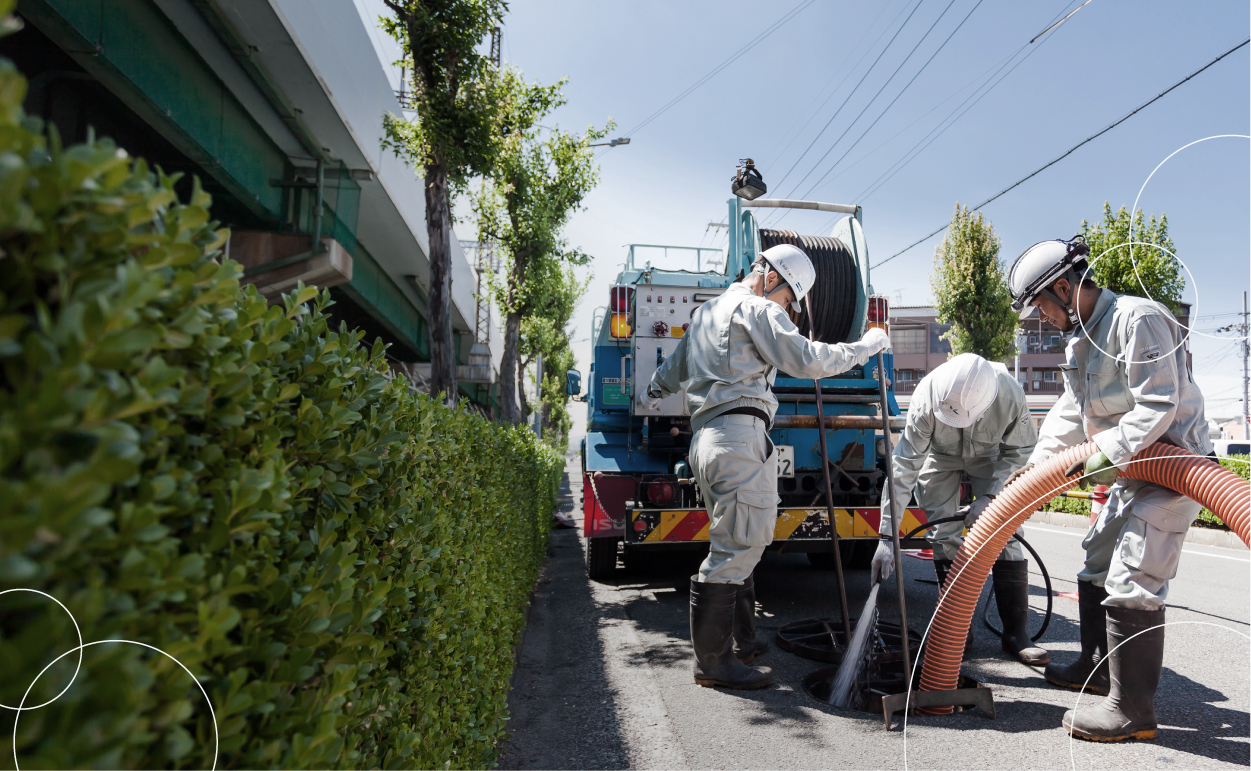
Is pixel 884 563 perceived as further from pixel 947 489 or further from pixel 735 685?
pixel 735 685

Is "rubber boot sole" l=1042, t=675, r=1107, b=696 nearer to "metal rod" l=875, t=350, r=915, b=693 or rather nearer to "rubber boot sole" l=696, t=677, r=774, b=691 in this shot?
"metal rod" l=875, t=350, r=915, b=693

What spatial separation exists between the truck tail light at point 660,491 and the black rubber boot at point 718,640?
5.27 feet

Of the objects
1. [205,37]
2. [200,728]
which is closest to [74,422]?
[200,728]

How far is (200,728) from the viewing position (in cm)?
85

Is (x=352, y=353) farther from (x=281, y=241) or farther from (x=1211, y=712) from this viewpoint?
(x=281, y=241)

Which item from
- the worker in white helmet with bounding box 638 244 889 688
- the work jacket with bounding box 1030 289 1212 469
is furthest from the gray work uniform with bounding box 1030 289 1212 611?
the worker in white helmet with bounding box 638 244 889 688

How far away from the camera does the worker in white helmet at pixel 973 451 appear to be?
4.23 m

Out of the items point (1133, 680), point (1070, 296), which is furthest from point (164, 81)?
point (1133, 680)

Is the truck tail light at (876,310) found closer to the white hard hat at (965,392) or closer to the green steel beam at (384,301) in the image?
the white hard hat at (965,392)

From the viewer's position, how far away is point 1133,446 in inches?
117

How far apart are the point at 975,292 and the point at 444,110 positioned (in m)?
18.6

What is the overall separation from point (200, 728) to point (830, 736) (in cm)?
304

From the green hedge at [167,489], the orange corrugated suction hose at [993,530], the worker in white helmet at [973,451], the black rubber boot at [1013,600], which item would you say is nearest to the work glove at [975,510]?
the worker in white helmet at [973,451]

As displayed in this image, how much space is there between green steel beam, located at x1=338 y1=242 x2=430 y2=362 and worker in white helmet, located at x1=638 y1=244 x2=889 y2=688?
10546 mm
